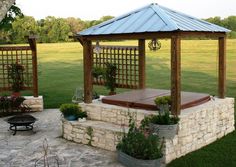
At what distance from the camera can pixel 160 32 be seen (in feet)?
24.4

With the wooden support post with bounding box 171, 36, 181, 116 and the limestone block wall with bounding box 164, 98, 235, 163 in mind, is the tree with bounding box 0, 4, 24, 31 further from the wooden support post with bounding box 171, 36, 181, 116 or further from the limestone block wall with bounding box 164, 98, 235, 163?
the limestone block wall with bounding box 164, 98, 235, 163

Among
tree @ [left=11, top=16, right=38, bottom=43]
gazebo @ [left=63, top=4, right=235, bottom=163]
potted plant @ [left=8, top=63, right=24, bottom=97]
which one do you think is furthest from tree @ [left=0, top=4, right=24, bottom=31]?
tree @ [left=11, top=16, right=38, bottom=43]

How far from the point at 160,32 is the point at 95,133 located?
254cm

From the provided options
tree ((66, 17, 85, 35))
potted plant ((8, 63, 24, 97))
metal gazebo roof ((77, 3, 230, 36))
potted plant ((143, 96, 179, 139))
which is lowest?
potted plant ((143, 96, 179, 139))

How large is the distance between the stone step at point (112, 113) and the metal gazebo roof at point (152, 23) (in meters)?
1.68

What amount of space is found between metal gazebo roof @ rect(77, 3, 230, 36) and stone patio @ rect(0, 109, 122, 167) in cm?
256

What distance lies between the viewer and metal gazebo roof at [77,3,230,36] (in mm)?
7459

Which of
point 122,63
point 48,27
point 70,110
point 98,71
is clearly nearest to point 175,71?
point 70,110

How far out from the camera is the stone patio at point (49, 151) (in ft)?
23.1

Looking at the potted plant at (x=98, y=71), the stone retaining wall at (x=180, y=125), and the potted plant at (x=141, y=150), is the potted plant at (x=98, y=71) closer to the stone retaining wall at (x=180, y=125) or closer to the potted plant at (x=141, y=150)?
the stone retaining wall at (x=180, y=125)

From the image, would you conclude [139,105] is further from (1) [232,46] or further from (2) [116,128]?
(1) [232,46]

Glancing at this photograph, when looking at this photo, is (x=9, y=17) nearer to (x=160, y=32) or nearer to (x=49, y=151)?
(x=49, y=151)

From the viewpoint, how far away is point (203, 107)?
Result: 833 cm

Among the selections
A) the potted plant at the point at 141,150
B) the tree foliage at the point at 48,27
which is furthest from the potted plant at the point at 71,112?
the tree foliage at the point at 48,27
